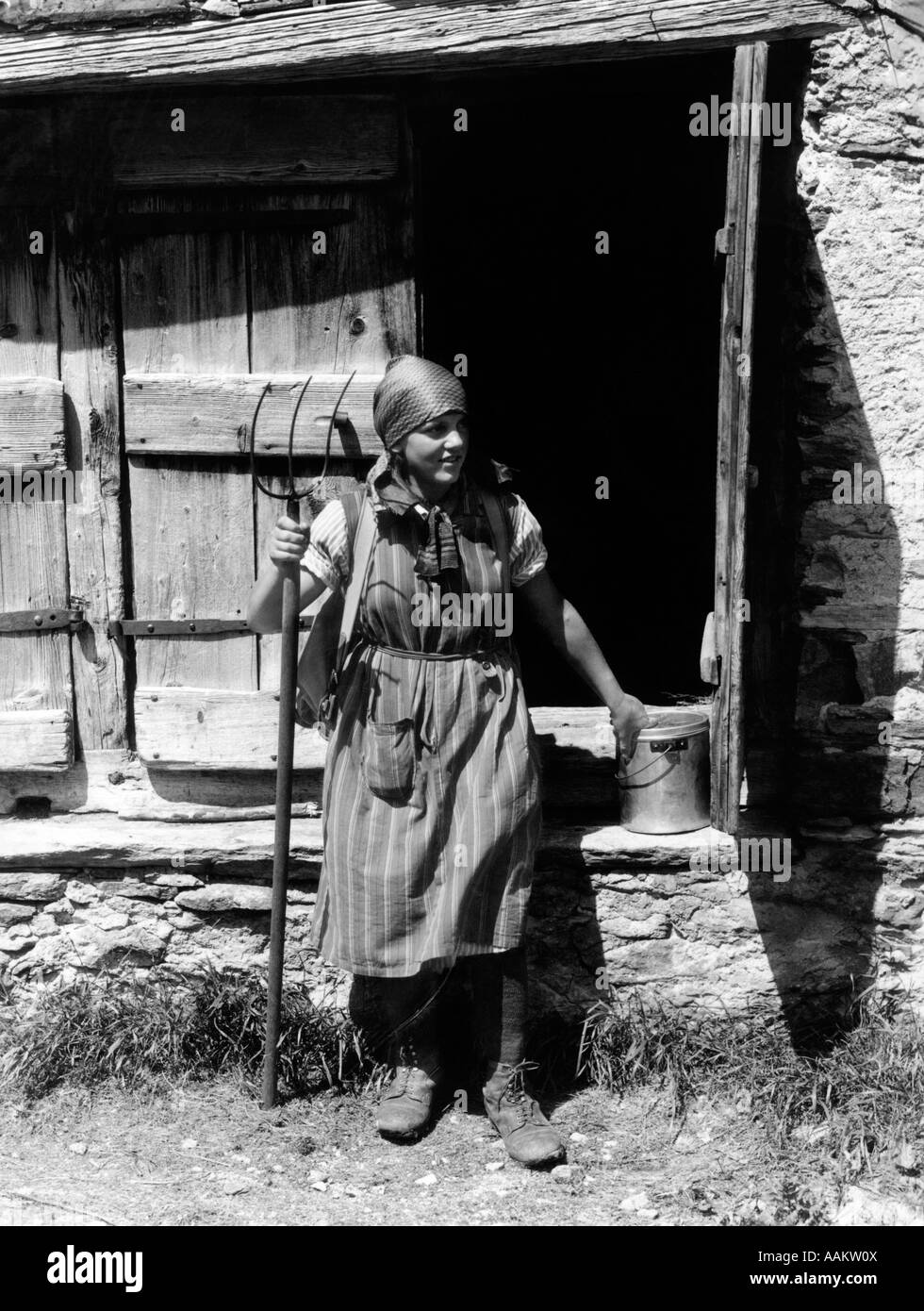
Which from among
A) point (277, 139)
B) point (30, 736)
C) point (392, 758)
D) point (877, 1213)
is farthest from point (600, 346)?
point (877, 1213)

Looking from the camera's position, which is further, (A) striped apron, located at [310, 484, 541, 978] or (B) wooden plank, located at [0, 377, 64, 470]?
(B) wooden plank, located at [0, 377, 64, 470]

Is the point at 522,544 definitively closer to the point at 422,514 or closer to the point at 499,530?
the point at 499,530

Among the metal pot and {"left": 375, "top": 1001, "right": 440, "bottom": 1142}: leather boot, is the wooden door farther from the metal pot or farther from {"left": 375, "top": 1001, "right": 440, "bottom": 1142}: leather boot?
the metal pot

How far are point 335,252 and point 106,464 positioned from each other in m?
0.98

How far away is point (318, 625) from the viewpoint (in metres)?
3.75

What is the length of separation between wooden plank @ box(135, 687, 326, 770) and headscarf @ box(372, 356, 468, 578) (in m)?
0.89

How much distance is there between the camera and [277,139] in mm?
3918

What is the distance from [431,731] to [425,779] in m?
0.14

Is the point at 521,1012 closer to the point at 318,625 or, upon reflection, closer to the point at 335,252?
the point at 318,625

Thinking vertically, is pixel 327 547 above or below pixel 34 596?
above

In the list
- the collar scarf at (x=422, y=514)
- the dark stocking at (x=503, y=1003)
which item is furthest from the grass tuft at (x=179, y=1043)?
the collar scarf at (x=422, y=514)

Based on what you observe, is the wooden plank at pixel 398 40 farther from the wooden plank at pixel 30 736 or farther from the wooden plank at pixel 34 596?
the wooden plank at pixel 30 736

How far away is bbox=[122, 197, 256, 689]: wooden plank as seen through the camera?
13.2ft

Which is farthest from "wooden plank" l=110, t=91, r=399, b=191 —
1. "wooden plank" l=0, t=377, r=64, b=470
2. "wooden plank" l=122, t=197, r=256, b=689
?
"wooden plank" l=0, t=377, r=64, b=470
